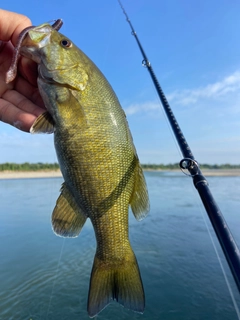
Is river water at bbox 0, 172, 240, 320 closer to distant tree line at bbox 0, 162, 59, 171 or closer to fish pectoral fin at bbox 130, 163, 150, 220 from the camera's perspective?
fish pectoral fin at bbox 130, 163, 150, 220

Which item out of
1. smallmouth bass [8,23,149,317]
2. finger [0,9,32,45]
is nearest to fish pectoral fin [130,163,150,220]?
smallmouth bass [8,23,149,317]

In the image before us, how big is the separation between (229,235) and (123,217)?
75 centimetres

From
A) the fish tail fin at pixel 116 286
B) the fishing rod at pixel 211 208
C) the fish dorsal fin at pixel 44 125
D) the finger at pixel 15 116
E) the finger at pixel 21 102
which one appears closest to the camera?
the fishing rod at pixel 211 208

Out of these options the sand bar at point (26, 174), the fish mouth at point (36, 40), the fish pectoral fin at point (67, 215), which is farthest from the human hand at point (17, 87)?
the sand bar at point (26, 174)

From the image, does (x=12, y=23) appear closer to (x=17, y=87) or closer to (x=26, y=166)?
(x=17, y=87)

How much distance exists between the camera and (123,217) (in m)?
1.92

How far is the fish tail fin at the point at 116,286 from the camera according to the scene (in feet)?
5.74

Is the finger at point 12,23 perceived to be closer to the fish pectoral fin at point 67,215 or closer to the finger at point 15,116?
the finger at point 15,116

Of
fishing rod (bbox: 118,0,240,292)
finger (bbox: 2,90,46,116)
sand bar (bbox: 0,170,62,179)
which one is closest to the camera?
fishing rod (bbox: 118,0,240,292)

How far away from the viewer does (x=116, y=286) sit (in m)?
1.87

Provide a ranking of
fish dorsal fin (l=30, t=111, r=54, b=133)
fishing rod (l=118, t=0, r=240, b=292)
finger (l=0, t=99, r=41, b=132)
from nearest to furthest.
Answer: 1. fishing rod (l=118, t=0, r=240, b=292)
2. fish dorsal fin (l=30, t=111, r=54, b=133)
3. finger (l=0, t=99, r=41, b=132)

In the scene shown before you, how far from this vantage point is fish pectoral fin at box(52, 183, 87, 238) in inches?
75.9

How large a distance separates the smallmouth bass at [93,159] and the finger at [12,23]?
0.50 m

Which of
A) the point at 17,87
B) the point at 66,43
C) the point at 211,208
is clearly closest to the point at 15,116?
the point at 17,87
